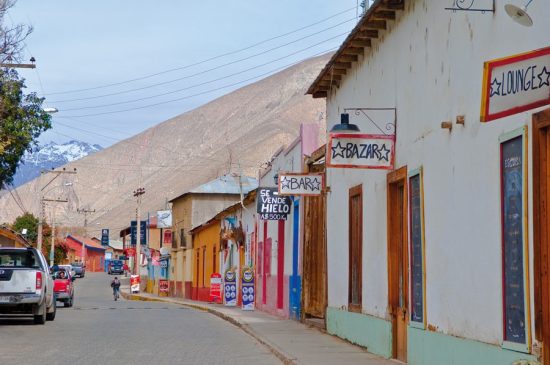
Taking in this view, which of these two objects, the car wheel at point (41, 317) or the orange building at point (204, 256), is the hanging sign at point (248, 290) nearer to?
the car wheel at point (41, 317)

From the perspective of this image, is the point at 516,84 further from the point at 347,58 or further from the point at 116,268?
the point at 116,268

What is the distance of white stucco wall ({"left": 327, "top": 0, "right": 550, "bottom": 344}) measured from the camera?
10656 millimetres

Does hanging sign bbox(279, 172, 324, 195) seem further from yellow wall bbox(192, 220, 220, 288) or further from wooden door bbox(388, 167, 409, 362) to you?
yellow wall bbox(192, 220, 220, 288)

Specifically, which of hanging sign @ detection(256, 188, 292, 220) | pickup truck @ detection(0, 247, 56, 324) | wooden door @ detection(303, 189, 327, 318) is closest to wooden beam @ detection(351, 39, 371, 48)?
wooden door @ detection(303, 189, 327, 318)

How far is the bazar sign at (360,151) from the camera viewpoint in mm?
14977

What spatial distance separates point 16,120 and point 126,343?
7920 mm

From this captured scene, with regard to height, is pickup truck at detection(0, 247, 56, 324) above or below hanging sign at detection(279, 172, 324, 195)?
below

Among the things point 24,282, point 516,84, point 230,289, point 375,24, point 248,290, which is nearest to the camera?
point 516,84

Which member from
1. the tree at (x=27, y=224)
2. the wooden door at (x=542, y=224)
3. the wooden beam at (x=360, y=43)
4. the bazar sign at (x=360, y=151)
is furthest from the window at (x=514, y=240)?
the tree at (x=27, y=224)

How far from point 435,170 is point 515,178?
326 cm

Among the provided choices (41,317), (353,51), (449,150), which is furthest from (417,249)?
(41,317)

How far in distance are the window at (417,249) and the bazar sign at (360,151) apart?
85 centimetres

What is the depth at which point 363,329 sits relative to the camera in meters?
17.9

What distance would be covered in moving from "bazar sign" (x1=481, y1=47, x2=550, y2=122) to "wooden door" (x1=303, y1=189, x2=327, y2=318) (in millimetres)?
14874
